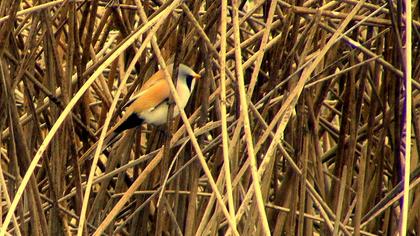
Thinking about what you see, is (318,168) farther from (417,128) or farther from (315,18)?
(315,18)

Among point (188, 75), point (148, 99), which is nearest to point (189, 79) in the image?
point (188, 75)

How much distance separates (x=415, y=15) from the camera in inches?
109

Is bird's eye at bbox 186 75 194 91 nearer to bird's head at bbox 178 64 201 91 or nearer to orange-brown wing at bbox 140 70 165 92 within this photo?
bird's head at bbox 178 64 201 91

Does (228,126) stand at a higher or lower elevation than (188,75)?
lower

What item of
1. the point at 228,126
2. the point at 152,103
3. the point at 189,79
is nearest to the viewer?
the point at 228,126

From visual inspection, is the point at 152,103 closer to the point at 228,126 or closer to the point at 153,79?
the point at 153,79

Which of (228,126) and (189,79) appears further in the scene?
(189,79)

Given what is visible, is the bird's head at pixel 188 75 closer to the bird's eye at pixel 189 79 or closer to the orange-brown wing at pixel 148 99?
the bird's eye at pixel 189 79

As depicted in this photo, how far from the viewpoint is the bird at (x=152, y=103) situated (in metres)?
2.59

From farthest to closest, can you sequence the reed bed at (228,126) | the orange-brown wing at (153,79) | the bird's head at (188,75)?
1. the orange-brown wing at (153,79)
2. the bird's head at (188,75)
3. the reed bed at (228,126)

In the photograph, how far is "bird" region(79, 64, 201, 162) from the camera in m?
2.59

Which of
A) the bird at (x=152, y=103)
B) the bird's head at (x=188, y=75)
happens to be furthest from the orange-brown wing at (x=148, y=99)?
the bird's head at (x=188, y=75)

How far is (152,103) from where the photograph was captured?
8.85 feet

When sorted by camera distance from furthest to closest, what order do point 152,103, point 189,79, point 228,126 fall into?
point 152,103
point 189,79
point 228,126
